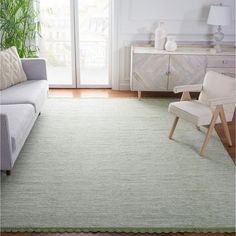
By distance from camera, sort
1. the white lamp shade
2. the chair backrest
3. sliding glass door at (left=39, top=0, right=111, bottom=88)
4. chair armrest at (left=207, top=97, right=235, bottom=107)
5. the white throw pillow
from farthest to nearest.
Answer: sliding glass door at (left=39, top=0, right=111, bottom=88) < the white lamp shade < the white throw pillow < the chair backrest < chair armrest at (left=207, top=97, right=235, bottom=107)

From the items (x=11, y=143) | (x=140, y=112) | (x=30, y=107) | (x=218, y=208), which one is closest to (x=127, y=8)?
(x=140, y=112)

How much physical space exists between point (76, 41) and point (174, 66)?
5.01 feet

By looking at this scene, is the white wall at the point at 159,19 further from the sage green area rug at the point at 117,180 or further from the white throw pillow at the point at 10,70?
the white throw pillow at the point at 10,70

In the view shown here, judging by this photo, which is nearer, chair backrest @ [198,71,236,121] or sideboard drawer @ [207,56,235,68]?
chair backrest @ [198,71,236,121]

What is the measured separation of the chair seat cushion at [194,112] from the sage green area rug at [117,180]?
316mm

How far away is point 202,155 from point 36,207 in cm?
161

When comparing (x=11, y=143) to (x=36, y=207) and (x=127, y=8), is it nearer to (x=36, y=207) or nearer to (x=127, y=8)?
(x=36, y=207)

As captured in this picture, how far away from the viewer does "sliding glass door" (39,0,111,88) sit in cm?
511

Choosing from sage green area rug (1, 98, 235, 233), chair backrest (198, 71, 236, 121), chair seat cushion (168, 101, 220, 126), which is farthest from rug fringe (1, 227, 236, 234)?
chair backrest (198, 71, 236, 121)

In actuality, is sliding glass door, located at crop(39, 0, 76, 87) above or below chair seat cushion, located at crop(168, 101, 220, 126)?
above

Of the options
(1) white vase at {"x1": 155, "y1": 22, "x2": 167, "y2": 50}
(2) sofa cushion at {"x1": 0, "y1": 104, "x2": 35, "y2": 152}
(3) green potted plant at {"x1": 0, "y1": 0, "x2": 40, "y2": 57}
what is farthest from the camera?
(1) white vase at {"x1": 155, "y1": 22, "x2": 167, "y2": 50}

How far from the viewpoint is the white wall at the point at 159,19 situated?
4938 millimetres

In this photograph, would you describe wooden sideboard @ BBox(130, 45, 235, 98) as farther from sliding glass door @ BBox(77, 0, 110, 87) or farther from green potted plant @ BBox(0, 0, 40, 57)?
green potted plant @ BBox(0, 0, 40, 57)

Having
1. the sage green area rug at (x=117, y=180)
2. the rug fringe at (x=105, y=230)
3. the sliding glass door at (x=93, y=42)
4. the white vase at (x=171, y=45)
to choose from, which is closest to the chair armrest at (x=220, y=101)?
the sage green area rug at (x=117, y=180)
